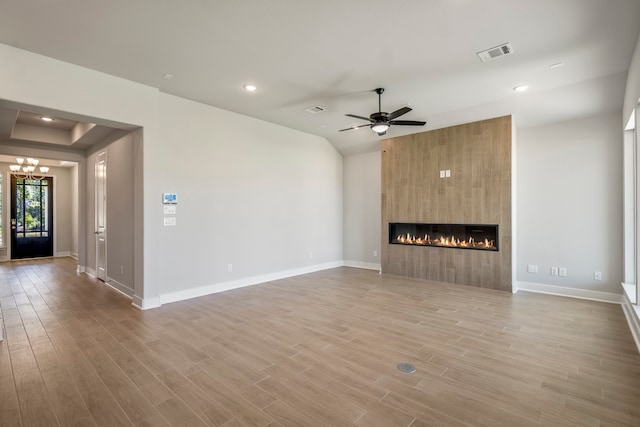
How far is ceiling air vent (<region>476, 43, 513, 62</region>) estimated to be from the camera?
11.3ft

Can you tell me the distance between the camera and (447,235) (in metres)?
6.38

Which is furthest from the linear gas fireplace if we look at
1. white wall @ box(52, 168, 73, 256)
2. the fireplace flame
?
white wall @ box(52, 168, 73, 256)

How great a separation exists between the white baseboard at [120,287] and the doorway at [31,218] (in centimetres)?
577

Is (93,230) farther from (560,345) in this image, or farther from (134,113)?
(560,345)

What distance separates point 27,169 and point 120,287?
6.45 m

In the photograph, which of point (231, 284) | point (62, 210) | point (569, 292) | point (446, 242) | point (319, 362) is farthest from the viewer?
point (62, 210)

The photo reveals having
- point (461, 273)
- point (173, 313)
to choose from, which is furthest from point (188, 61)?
point (461, 273)

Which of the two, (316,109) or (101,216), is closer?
(316,109)

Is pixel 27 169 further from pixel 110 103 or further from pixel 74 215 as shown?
pixel 110 103

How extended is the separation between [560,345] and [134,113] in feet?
19.5

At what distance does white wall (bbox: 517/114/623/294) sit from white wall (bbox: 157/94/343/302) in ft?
13.6

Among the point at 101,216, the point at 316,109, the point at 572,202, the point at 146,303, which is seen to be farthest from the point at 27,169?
the point at 572,202

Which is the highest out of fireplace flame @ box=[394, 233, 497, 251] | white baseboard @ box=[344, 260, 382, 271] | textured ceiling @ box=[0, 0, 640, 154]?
→ textured ceiling @ box=[0, 0, 640, 154]

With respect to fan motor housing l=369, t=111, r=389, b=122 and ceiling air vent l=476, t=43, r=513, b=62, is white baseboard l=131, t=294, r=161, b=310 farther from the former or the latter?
ceiling air vent l=476, t=43, r=513, b=62
